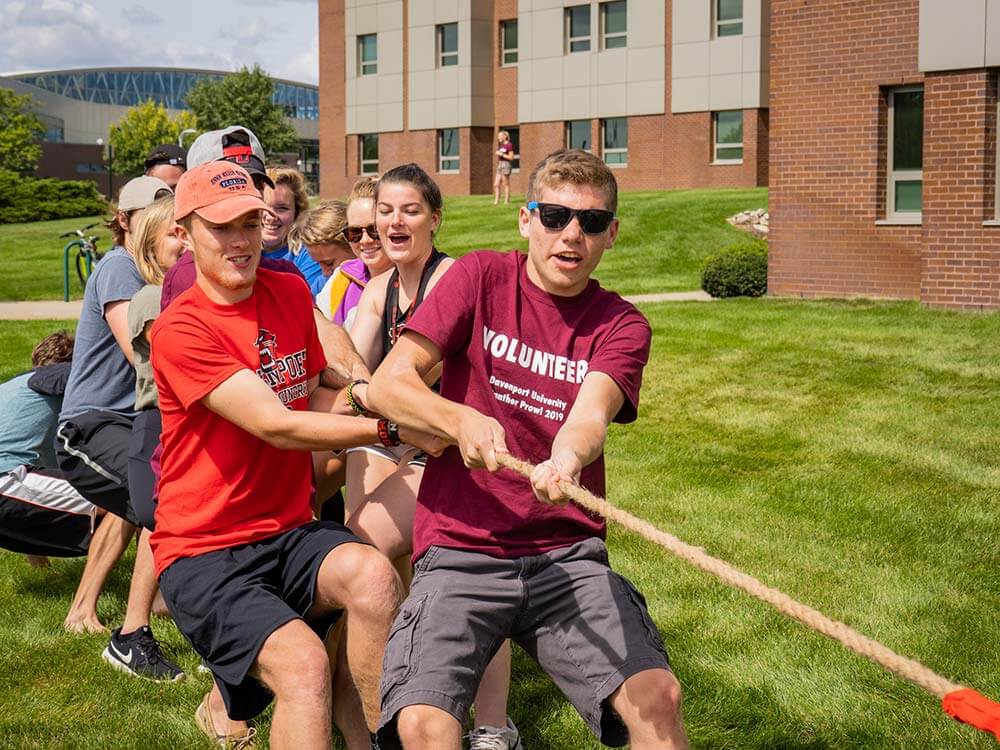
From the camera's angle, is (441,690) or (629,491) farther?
(629,491)

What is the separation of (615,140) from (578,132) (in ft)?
4.96

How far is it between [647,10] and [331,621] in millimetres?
40218

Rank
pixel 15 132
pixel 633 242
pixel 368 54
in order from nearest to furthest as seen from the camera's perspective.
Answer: pixel 633 242 → pixel 368 54 → pixel 15 132

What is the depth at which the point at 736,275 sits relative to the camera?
62.5ft

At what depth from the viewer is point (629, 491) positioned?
8.46 m

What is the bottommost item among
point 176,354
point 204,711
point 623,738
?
point 204,711

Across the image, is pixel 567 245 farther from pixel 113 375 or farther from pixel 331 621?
pixel 113 375

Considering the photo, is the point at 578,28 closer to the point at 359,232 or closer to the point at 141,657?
the point at 359,232

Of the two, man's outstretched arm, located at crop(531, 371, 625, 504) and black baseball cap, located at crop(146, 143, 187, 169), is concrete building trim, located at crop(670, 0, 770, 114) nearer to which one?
black baseball cap, located at crop(146, 143, 187, 169)

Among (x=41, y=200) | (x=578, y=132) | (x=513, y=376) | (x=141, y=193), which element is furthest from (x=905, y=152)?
(x=41, y=200)

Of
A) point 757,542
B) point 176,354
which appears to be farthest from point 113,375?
point 757,542

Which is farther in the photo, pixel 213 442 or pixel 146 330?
pixel 146 330

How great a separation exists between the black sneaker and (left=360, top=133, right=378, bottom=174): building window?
4634 centimetres

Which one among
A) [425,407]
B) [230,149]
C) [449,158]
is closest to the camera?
[425,407]
